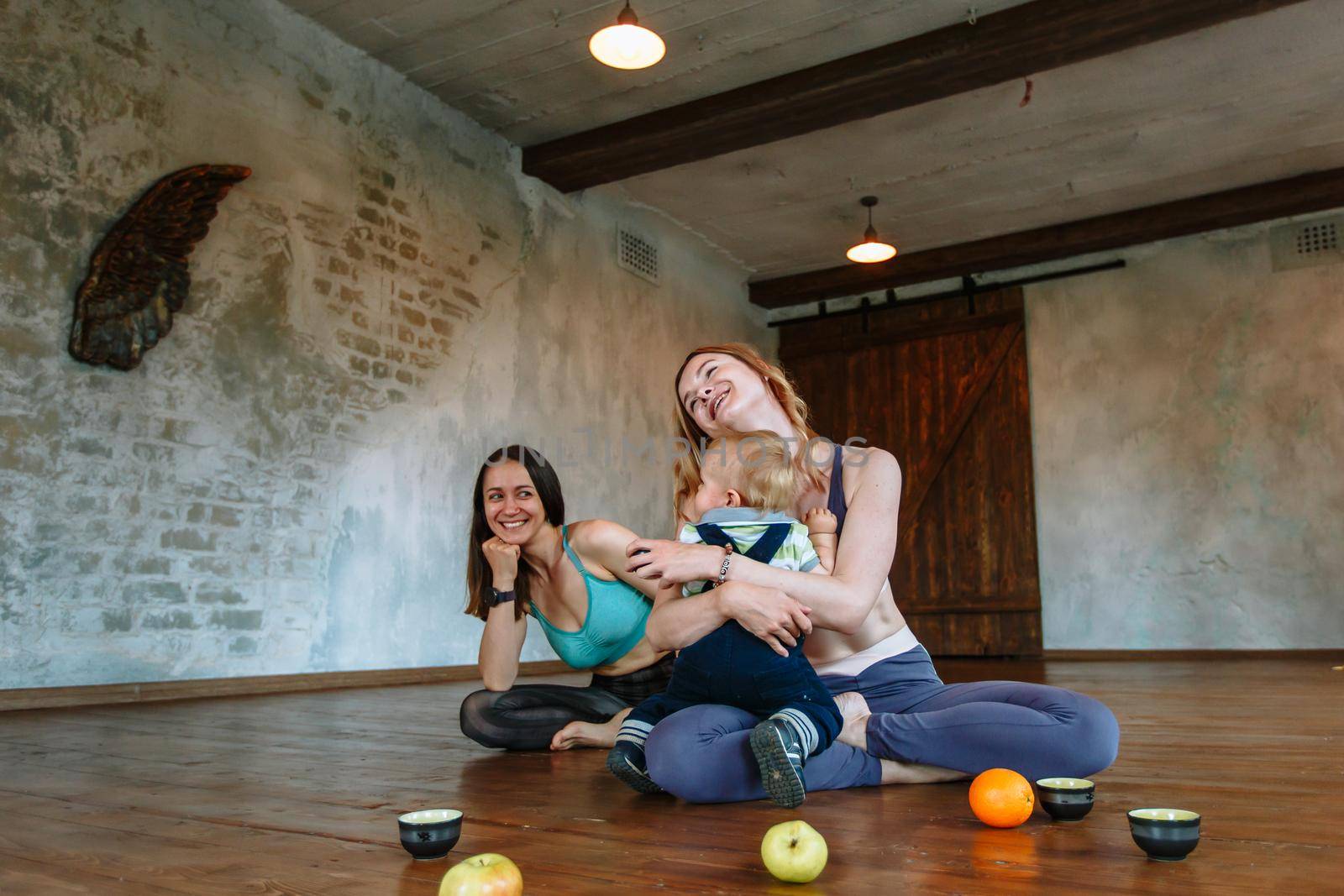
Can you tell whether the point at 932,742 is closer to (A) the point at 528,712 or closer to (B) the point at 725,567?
(B) the point at 725,567

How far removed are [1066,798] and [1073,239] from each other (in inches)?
298

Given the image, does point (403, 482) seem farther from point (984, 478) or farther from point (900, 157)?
point (984, 478)

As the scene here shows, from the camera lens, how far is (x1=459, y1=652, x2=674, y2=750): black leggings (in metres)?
2.59

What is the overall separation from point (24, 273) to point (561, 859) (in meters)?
3.87

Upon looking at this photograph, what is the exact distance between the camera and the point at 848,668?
192 centimetres

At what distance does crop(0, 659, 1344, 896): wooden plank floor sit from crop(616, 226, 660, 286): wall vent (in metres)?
5.41

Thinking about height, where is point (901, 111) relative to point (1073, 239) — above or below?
above

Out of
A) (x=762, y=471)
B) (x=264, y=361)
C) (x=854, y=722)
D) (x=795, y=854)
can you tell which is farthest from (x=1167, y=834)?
(x=264, y=361)

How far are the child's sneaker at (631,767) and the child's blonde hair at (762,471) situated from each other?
51cm

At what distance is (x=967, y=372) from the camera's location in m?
8.88

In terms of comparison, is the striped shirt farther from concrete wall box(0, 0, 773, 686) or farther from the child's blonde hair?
concrete wall box(0, 0, 773, 686)

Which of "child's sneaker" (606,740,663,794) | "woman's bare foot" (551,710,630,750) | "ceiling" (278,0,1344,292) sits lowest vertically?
"woman's bare foot" (551,710,630,750)

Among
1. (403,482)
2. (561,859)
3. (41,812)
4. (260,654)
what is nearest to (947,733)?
(561,859)

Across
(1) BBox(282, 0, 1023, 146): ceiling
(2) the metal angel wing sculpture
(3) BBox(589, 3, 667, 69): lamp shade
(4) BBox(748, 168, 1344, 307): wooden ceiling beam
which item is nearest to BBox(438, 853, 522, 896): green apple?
(2) the metal angel wing sculpture
